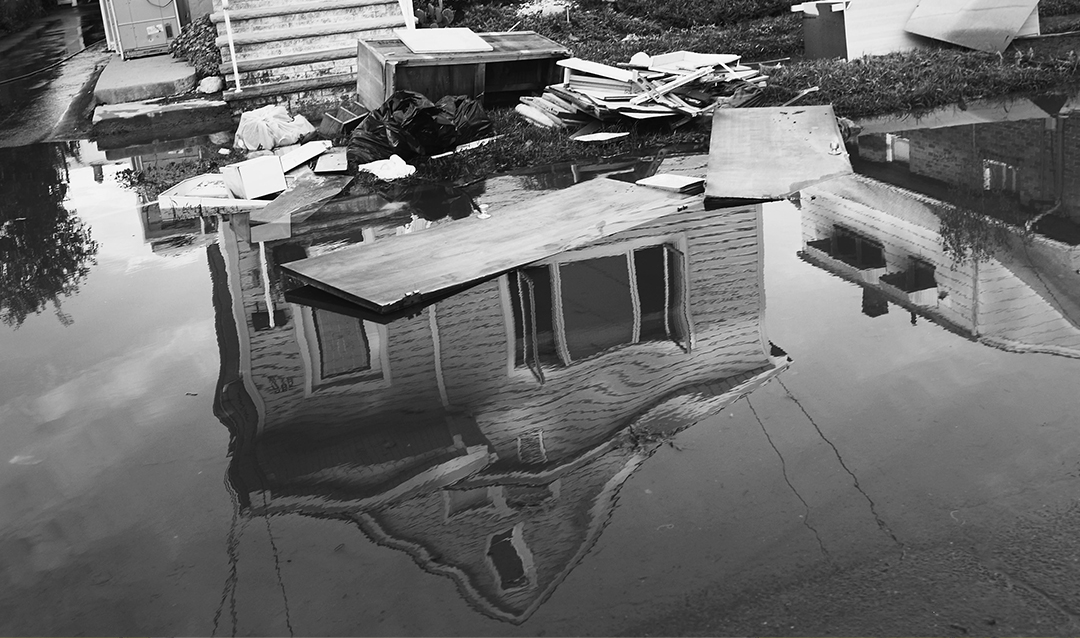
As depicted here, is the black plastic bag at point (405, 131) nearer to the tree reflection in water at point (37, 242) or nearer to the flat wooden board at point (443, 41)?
the flat wooden board at point (443, 41)

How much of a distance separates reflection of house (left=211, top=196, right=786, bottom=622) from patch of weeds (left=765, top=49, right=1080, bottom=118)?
13.9 ft

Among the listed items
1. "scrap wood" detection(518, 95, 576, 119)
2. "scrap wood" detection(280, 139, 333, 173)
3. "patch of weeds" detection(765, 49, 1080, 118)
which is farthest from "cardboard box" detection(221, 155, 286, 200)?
"patch of weeds" detection(765, 49, 1080, 118)

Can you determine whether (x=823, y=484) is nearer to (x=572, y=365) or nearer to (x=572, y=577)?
(x=572, y=577)

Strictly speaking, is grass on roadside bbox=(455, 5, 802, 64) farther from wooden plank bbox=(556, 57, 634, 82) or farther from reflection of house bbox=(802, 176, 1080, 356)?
reflection of house bbox=(802, 176, 1080, 356)

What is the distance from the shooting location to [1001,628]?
2.95 meters

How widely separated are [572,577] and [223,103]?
35.6 feet

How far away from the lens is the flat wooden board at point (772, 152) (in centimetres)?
776

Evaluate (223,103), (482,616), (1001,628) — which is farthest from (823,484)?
(223,103)

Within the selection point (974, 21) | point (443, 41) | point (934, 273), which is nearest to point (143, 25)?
point (443, 41)

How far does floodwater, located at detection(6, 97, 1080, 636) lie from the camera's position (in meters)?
3.29

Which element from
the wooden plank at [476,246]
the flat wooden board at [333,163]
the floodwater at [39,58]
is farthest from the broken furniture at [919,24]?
the floodwater at [39,58]

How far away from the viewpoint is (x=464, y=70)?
10867 mm

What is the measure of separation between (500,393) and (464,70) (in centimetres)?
686

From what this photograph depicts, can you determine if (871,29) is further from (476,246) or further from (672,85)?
(476,246)
